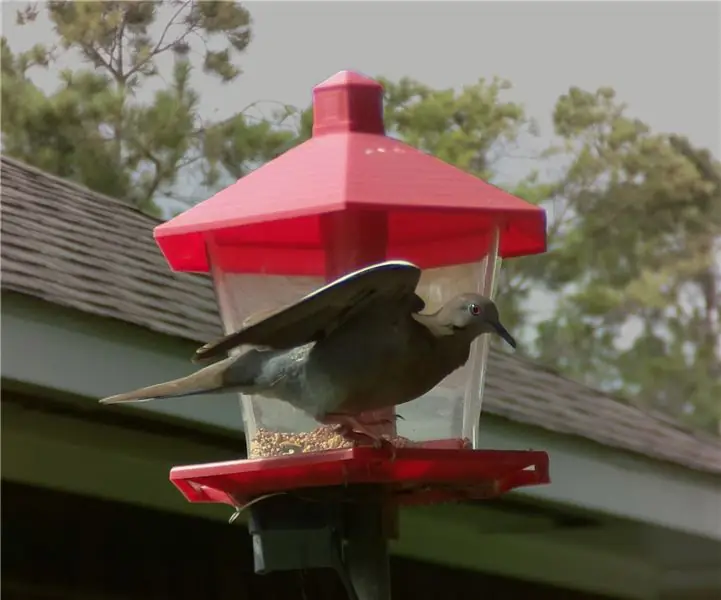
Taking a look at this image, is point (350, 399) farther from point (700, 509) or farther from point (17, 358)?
point (700, 509)

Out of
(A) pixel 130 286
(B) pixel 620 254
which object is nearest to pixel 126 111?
(A) pixel 130 286

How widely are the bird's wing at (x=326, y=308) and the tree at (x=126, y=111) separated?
2.49 metres

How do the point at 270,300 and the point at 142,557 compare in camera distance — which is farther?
the point at 142,557

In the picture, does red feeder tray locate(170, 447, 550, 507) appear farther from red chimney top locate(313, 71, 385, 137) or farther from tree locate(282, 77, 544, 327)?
tree locate(282, 77, 544, 327)

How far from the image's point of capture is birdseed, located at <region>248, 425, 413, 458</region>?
4.35 feet

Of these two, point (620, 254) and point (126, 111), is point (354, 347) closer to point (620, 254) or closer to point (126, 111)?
point (126, 111)

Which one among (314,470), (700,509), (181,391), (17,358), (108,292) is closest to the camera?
(314,470)

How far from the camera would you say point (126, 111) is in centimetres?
352

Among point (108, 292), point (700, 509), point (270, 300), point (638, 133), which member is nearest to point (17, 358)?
point (108, 292)

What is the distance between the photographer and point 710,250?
6.42 metres

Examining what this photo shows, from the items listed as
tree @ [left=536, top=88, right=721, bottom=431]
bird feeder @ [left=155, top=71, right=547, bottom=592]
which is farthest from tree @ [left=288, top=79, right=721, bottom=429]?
bird feeder @ [left=155, top=71, right=547, bottom=592]

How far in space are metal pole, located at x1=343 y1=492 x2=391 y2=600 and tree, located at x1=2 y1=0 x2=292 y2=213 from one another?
2483 millimetres

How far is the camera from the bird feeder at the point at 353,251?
1.14m

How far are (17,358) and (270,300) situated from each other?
0.48m
